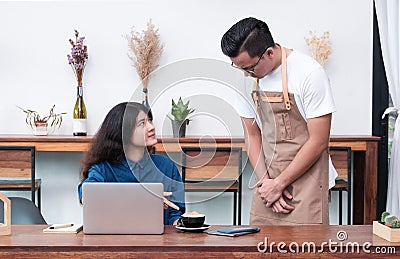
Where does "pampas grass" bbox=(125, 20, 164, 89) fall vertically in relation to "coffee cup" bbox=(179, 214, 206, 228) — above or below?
above

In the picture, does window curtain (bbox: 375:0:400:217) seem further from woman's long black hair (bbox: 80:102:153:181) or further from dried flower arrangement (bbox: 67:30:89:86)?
woman's long black hair (bbox: 80:102:153:181)

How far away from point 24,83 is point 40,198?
78cm

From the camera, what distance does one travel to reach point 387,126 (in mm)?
4855

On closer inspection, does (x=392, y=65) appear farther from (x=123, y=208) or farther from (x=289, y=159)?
(x=123, y=208)

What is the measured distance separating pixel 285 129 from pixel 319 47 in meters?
1.97

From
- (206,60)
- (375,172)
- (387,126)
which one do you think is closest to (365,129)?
(387,126)

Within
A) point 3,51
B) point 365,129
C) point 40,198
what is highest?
point 3,51

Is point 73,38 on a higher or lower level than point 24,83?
higher

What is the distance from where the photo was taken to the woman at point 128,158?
266cm

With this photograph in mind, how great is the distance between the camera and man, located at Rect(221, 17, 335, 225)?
2.75 m

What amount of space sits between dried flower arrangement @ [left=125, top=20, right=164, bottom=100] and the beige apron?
189 centimetres

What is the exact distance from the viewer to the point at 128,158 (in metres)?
2.78

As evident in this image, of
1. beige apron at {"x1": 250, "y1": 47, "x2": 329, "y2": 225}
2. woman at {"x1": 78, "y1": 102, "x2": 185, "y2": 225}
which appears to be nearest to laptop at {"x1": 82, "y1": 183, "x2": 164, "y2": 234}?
woman at {"x1": 78, "y1": 102, "x2": 185, "y2": 225}

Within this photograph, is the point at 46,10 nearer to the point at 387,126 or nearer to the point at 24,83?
the point at 24,83
